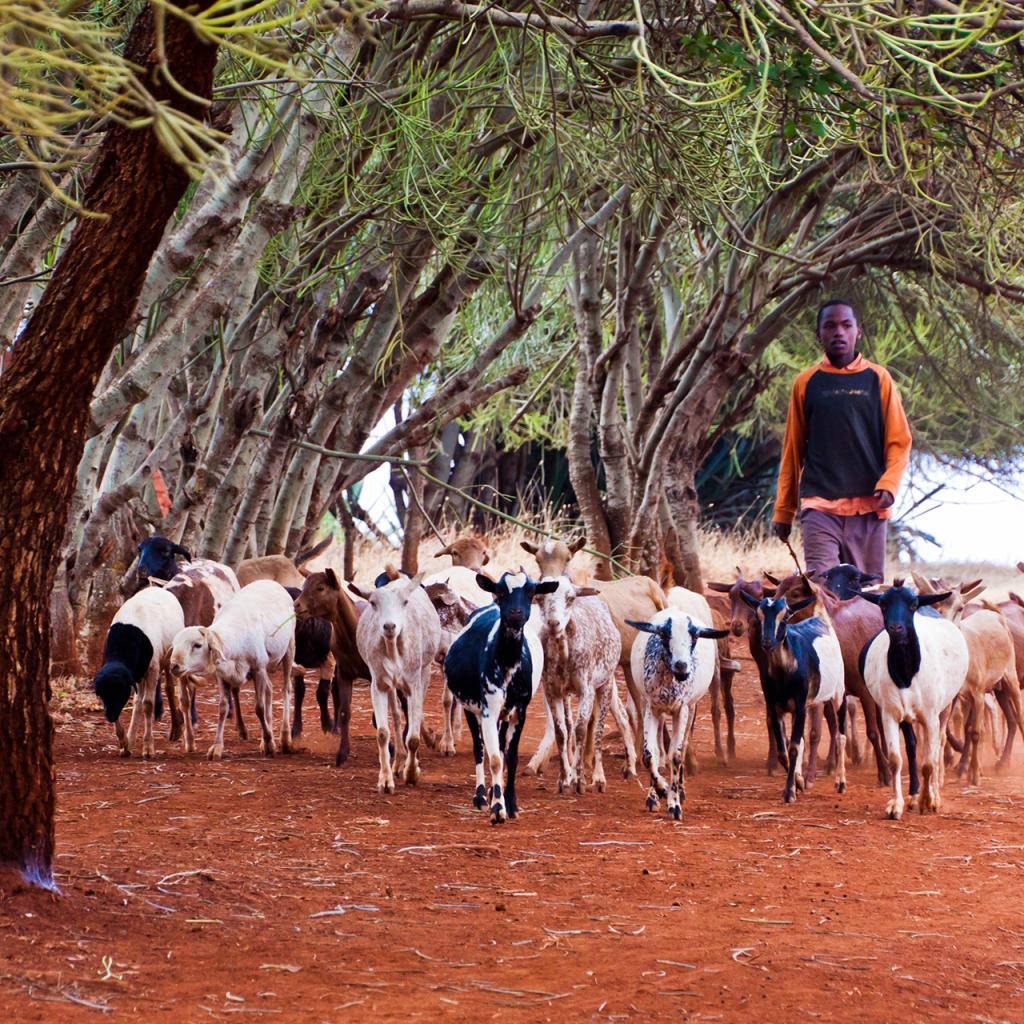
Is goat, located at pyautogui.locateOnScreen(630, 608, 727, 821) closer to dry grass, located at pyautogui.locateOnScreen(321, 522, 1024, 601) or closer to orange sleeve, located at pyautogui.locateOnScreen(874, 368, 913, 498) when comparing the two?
orange sleeve, located at pyautogui.locateOnScreen(874, 368, 913, 498)

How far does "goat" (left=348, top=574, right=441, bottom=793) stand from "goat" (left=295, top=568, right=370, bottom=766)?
2.34 ft

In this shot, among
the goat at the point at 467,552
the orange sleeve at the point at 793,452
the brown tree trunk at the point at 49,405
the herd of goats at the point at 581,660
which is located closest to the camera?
the brown tree trunk at the point at 49,405

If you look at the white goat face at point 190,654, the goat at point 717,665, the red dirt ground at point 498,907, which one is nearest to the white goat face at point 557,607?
the red dirt ground at point 498,907

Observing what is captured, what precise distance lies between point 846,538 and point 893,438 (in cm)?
77

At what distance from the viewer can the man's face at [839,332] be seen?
10414mm

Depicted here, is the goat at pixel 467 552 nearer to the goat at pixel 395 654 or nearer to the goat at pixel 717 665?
the goat at pixel 717 665

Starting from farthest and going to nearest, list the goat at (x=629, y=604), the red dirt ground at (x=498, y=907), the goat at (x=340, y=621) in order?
the goat at (x=629, y=604) < the goat at (x=340, y=621) < the red dirt ground at (x=498, y=907)

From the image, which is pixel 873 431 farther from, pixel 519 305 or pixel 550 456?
pixel 550 456

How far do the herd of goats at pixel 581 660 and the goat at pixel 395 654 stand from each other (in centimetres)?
1

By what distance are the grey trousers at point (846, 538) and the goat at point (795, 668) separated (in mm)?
1074

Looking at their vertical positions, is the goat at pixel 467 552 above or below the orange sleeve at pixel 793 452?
below

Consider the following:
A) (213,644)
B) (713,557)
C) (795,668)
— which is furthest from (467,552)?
(713,557)

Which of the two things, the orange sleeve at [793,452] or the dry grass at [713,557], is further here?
the dry grass at [713,557]

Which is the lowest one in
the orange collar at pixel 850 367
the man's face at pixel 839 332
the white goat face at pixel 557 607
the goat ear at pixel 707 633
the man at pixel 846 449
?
the goat ear at pixel 707 633
